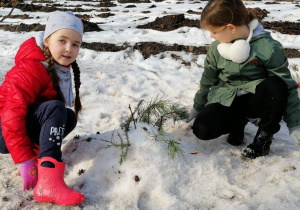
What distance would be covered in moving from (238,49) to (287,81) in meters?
0.47

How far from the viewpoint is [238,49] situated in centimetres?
232

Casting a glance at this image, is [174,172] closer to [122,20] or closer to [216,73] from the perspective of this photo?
[216,73]

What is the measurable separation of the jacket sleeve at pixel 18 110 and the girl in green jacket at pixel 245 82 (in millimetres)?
1358

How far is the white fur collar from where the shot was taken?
7.61 ft

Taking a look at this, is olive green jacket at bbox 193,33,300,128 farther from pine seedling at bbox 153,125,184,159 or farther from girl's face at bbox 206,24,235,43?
pine seedling at bbox 153,125,184,159

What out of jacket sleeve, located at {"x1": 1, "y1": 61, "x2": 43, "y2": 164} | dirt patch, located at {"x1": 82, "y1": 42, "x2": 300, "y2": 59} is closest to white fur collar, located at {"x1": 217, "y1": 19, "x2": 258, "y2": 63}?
jacket sleeve, located at {"x1": 1, "y1": 61, "x2": 43, "y2": 164}

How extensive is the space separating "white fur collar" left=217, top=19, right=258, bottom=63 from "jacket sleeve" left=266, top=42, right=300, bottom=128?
20cm

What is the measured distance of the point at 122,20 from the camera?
8266mm

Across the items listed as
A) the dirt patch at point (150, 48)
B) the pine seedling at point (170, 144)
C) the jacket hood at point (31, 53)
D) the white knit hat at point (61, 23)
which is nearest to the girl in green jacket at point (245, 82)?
the pine seedling at point (170, 144)

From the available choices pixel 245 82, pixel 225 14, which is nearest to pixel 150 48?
pixel 245 82

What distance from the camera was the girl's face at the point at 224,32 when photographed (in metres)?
2.38

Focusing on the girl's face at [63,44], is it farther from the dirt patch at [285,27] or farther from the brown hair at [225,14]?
the dirt patch at [285,27]

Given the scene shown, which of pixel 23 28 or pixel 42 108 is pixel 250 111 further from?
pixel 23 28

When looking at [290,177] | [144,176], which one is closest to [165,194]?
[144,176]
